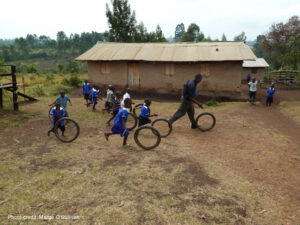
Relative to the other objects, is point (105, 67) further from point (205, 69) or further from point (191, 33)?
point (191, 33)

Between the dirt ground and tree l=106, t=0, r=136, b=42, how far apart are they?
26433 mm

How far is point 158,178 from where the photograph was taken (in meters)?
4.59

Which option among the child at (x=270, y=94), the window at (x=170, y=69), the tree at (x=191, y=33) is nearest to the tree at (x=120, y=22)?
the window at (x=170, y=69)

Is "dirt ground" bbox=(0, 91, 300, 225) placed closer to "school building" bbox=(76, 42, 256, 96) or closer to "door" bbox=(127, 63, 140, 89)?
"school building" bbox=(76, 42, 256, 96)

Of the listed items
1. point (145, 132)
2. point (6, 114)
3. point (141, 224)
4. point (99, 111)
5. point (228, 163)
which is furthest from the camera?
point (99, 111)

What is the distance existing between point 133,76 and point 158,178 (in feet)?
42.6

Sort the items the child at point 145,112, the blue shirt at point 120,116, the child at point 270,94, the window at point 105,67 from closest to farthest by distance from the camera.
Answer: the blue shirt at point 120,116
the child at point 145,112
the child at point 270,94
the window at point 105,67

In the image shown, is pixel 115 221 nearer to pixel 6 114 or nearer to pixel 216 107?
pixel 6 114

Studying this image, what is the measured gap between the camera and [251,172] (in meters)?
4.87

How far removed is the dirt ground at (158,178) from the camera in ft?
11.5

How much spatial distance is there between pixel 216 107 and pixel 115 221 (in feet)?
33.4

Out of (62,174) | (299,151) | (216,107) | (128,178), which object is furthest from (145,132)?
(216,107)

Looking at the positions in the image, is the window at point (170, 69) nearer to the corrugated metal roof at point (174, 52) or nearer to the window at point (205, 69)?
the corrugated metal roof at point (174, 52)

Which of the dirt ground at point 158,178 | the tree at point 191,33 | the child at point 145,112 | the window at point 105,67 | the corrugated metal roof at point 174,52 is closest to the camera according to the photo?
the dirt ground at point 158,178
